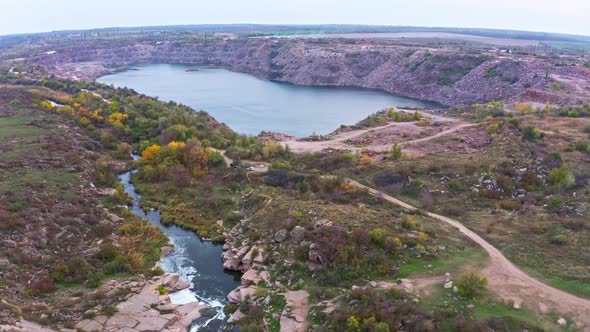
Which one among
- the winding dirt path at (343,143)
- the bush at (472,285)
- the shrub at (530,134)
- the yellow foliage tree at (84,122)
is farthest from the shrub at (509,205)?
the yellow foliage tree at (84,122)

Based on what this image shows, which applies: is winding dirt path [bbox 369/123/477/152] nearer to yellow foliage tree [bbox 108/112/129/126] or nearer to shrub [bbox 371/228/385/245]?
shrub [bbox 371/228/385/245]

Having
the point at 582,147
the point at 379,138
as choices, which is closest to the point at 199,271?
the point at 379,138

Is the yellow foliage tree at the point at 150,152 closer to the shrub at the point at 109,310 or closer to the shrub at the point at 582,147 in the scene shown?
the shrub at the point at 109,310

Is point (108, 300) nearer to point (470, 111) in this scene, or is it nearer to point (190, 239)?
point (190, 239)

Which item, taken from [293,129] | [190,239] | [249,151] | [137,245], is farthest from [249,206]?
[293,129]

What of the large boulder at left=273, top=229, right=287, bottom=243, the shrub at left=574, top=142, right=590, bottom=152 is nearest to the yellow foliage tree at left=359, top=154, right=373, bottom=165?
the large boulder at left=273, top=229, right=287, bottom=243

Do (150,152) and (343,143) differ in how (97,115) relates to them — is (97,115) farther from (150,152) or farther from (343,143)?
(343,143)
